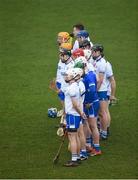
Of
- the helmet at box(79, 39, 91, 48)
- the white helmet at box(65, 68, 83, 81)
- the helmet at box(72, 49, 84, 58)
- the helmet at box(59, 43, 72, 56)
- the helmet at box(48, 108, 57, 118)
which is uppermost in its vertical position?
the helmet at box(79, 39, 91, 48)

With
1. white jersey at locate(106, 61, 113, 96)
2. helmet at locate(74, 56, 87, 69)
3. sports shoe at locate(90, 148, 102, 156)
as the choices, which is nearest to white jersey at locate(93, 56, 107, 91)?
white jersey at locate(106, 61, 113, 96)

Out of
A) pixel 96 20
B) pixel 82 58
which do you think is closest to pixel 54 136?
pixel 82 58

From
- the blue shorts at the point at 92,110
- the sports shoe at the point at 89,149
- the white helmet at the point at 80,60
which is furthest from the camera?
the sports shoe at the point at 89,149

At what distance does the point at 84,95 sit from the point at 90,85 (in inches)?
8.7

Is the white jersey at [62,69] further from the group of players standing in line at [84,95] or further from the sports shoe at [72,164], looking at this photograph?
the sports shoe at [72,164]

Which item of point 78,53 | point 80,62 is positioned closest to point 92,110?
point 80,62

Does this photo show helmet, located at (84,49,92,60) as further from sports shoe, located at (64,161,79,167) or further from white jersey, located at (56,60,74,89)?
sports shoe, located at (64,161,79,167)

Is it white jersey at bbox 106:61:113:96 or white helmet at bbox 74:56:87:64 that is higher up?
white helmet at bbox 74:56:87:64

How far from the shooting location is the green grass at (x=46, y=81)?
14.5 meters

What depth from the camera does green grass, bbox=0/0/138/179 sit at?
14.5m

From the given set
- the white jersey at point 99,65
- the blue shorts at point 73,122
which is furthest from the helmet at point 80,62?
the blue shorts at point 73,122

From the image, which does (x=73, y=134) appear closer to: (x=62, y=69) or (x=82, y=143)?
(x=82, y=143)

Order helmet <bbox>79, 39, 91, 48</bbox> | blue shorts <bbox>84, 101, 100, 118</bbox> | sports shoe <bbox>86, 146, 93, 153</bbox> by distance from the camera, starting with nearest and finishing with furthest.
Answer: blue shorts <bbox>84, 101, 100, 118</bbox>, sports shoe <bbox>86, 146, 93, 153</bbox>, helmet <bbox>79, 39, 91, 48</bbox>

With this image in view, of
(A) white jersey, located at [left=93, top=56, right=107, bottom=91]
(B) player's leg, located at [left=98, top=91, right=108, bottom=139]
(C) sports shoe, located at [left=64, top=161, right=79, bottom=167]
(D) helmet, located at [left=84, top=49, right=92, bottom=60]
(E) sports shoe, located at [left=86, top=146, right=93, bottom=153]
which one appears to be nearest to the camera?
(C) sports shoe, located at [left=64, top=161, right=79, bottom=167]
